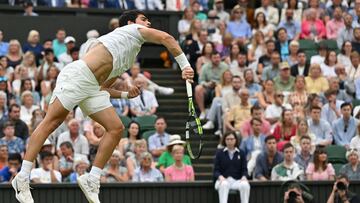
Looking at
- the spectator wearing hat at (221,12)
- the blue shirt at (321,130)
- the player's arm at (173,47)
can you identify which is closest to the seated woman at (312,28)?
the spectator wearing hat at (221,12)

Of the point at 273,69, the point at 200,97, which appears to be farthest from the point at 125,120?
the point at 273,69

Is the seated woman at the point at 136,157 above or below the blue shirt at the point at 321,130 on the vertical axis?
below

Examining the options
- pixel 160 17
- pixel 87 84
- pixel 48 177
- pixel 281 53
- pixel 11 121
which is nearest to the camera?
pixel 87 84

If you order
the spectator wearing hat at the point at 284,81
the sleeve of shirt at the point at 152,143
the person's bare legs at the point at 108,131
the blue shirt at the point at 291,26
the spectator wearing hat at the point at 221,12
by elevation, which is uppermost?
the spectator wearing hat at the point at 221,12

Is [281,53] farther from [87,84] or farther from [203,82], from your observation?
[87,84]

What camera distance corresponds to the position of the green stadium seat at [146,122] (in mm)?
20953

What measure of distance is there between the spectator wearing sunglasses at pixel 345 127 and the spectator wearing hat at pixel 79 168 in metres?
4.80

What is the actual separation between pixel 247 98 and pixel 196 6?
4.37 m

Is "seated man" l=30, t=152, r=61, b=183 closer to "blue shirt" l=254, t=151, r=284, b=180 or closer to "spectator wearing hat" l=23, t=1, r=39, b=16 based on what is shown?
"blue shirt" l=254, t=151, r=284, b=180

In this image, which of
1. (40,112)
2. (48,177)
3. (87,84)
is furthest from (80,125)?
(87,84)

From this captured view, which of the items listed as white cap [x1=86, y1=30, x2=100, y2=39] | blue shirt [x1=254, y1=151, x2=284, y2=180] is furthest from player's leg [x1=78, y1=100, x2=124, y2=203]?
white cap [x1=86, y1=30, x2=100, y2=39]

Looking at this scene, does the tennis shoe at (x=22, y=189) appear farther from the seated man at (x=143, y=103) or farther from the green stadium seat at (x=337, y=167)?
the seated man at (x=143, y=103)

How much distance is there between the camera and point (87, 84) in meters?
13.0

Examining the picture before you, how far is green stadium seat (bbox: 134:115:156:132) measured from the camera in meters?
21.0
